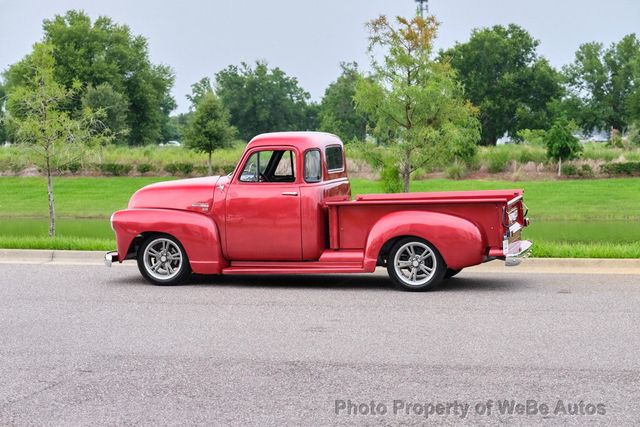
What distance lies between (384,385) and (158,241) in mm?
6330

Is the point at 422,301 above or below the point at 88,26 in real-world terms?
below

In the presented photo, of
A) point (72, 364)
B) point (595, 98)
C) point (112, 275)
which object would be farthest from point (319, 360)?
point (595, 98)

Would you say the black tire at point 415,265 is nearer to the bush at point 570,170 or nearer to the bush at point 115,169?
the bush at point 570,170

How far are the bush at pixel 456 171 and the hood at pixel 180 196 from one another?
28.7 meters

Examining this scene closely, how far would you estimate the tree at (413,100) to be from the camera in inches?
1161

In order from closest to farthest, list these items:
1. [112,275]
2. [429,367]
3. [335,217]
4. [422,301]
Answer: [429,367] → [422,301] → [335,217] → [112,275]

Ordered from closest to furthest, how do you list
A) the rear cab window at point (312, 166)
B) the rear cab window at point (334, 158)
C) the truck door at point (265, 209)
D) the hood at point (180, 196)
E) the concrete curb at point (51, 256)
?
1. the truck door at point (265, 209)
2. the rear cab window at point (312, 166)
3. the hood at point (180, 196)
4. the rear cab window at point (334, 158)
5. the concrete curb at point (51, 256)

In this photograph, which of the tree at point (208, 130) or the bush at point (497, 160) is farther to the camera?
the tree at point (208, 130)

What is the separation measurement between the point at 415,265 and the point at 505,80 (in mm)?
70268

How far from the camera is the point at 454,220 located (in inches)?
462

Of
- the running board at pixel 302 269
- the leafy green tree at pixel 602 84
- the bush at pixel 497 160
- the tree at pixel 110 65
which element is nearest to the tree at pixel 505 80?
the leafy green tree at pixel 602 84

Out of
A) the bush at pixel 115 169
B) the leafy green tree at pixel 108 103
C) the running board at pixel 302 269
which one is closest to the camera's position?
the running board at pixel 302 269

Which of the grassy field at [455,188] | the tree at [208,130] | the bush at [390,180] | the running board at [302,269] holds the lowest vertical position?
the grassy field at [455,188]

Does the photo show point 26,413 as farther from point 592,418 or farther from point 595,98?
point 595,98
